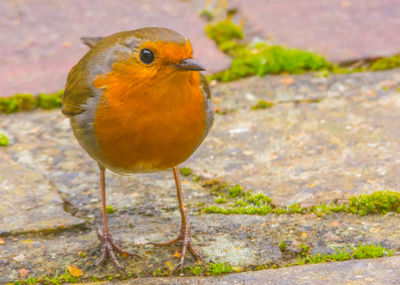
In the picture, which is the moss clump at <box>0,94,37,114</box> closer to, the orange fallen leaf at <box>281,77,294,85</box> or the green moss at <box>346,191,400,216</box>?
the orange fallen leaf at <box>281,77,294,85</box>

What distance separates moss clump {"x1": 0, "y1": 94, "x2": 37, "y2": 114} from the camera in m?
4.07

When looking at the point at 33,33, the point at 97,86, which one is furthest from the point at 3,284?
the point at 33,33

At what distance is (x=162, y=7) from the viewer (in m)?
5.30

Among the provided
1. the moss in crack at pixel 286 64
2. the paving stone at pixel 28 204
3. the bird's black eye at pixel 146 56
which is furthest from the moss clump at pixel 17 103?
the bird's black eye at pixel 146 56

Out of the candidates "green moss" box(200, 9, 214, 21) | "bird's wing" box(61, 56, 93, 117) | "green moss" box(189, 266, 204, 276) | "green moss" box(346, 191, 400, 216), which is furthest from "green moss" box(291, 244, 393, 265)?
"green moss" box(200, 9, 214, 21)

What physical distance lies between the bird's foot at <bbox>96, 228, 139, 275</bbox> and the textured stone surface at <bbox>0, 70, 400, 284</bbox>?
0.04m

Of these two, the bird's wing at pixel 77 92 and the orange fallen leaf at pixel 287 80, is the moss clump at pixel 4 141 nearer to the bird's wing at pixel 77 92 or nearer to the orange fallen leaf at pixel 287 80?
the bird's wing at pixel 77 92

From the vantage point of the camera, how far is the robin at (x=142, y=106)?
2713 mm

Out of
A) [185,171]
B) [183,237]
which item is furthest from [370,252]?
[185,171]

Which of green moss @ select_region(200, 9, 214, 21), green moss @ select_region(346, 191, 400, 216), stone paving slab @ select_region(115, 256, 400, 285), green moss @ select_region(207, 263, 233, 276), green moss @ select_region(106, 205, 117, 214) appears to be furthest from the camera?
green moss @ select_region(200, 9, 214, 21)

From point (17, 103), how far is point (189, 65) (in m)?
1.84

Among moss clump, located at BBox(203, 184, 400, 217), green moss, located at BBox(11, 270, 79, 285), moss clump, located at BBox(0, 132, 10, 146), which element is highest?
moss clump, located at BBox(0, 132, 10, 146)

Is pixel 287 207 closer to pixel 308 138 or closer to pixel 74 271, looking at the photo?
pixel 308 138

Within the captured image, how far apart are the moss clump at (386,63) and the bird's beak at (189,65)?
7.05ft
